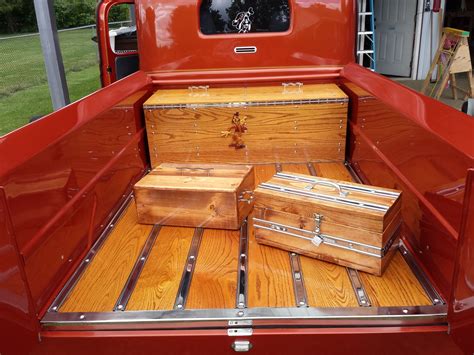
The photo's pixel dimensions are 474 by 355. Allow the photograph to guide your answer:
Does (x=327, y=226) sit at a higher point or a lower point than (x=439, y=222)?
lower

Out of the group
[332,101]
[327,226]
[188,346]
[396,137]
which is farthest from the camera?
[332,101]

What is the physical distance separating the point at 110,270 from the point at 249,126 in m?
1.27

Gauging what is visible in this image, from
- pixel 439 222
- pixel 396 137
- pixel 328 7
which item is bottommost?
pixel 439 222

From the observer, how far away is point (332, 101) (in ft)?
8.35

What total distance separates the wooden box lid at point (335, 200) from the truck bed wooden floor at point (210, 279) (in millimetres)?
202

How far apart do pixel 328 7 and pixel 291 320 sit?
2177 mm

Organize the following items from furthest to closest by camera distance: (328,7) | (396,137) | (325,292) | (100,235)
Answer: (328,7) < (100,235) < (396,137) < (325,292)

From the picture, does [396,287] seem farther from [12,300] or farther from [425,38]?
[425,38]

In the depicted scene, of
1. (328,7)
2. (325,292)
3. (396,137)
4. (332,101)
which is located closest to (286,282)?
(325,292)

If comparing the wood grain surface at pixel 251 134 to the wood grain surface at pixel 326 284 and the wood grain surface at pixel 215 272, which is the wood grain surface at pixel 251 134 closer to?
the wood grain surface at pixel 215 272

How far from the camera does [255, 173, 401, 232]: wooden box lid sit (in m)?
1.55

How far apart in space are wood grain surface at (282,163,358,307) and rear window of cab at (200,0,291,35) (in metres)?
1.75

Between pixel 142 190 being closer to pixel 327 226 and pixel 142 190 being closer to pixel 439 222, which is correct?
pixel 327 226

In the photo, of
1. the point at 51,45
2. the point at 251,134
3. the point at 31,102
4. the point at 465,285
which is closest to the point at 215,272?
the point at 465,285
